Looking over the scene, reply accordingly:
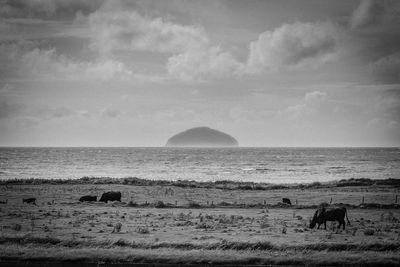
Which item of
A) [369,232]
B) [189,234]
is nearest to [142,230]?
[189,234]

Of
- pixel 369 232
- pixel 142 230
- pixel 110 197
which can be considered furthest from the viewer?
pixel 110 197

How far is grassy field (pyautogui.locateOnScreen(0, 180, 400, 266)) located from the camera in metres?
16.8

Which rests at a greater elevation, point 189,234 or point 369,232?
point 369,232

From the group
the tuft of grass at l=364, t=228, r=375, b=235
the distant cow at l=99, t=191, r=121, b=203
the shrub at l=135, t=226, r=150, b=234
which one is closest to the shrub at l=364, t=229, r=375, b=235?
the tuft of grass at l=364, t=228, r=375, b=235

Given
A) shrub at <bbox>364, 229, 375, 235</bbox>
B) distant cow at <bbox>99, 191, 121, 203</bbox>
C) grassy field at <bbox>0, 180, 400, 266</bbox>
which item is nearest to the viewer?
grassy field at <bbox>0, 180, 400, 266</bbox>

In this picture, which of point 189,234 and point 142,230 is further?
point 142,230

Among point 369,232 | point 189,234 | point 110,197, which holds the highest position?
point 369,232

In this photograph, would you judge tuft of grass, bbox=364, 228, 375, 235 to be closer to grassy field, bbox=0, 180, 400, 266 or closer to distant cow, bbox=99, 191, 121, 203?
grassy field, bbox=0, 180, 400, 266

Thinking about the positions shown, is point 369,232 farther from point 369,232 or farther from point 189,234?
point 189,234

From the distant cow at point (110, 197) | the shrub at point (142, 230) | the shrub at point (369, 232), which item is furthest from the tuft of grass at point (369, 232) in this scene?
the distant cow at point (110, 197)

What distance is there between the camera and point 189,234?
880 inches

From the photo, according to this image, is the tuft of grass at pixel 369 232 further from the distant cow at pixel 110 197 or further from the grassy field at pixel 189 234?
the distant cow at pixel 110 197

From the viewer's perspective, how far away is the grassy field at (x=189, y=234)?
16.8 m

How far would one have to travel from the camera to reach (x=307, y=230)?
23875 mm
